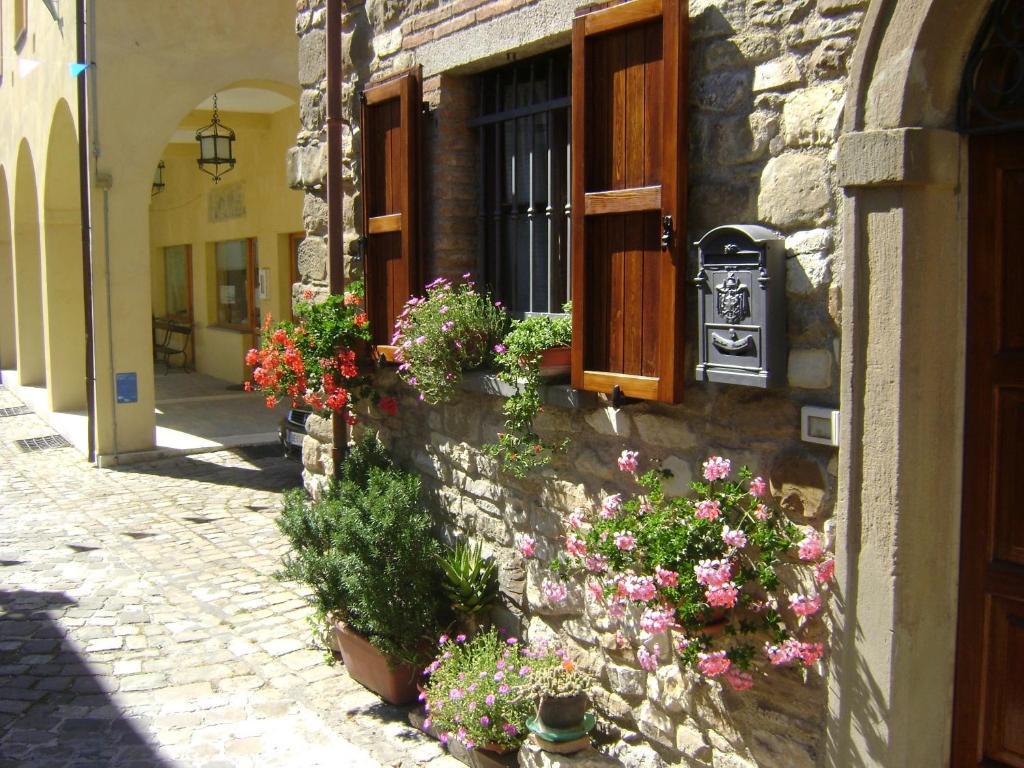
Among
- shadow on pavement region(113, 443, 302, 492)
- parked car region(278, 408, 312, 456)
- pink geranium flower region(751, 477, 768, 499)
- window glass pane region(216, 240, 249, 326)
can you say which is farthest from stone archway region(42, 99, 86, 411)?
pink geranium flower region(751, 477, 768, 499)

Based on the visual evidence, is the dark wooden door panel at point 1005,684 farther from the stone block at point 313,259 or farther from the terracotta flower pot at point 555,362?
the stone block at point 313,259

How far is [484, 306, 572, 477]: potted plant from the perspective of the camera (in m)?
4.07

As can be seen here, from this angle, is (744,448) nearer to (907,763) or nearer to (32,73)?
(907,763)

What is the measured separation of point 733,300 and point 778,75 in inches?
28.4

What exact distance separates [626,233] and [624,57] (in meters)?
0.62

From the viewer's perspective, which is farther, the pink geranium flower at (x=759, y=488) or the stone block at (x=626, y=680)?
the stone block at (x=626, y=680)

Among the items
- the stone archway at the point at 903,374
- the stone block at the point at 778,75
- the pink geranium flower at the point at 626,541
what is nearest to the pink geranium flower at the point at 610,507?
the pink geranium flower at the point at 626,541

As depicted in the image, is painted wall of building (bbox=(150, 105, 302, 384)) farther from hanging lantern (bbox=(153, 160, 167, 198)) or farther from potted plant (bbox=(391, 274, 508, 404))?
potted plant (bbox=(391, 274, 508, 404))

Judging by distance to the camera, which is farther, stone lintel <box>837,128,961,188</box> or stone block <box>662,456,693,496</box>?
stone block <box>662,456,693,496</box>

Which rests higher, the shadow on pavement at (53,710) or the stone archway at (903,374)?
the stone archway at (903,374)

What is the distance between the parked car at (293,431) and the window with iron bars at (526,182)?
4512 millimetres

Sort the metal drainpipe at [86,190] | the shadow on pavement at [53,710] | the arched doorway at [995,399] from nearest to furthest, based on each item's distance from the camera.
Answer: the arched doorway at [995,399]
the shadow on pavement at [53,710]
the metal drainpipe at [86,190]

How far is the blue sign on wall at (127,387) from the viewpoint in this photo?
32.8 ft

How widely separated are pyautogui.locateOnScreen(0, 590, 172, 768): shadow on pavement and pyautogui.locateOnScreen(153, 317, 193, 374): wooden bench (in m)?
11.8
